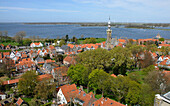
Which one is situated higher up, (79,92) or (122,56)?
(122,56)

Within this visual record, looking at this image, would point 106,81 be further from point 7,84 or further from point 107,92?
point 7,84

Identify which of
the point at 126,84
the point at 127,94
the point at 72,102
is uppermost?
the point at 126,84

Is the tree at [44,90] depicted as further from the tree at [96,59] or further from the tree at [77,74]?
the tree at [96,59]

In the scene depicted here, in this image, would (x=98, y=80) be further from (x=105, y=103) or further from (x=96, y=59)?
(x=96, y=59)

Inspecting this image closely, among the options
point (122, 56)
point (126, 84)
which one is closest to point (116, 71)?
point (122, 56)

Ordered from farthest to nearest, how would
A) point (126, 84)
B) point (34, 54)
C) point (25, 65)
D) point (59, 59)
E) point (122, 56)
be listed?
point (34, 54) < point (59, 59) < point (25, 65) < point (122, 56) < point (126, 84)

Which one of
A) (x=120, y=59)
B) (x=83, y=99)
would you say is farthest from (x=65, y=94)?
(x=120, y=59)

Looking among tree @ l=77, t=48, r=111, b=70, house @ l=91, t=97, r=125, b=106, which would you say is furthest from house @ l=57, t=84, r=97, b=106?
tree @ l=77, t=48, r=111, b=70

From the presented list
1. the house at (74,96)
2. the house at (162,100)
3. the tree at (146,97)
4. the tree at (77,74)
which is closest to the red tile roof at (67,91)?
the house at (74,96)
